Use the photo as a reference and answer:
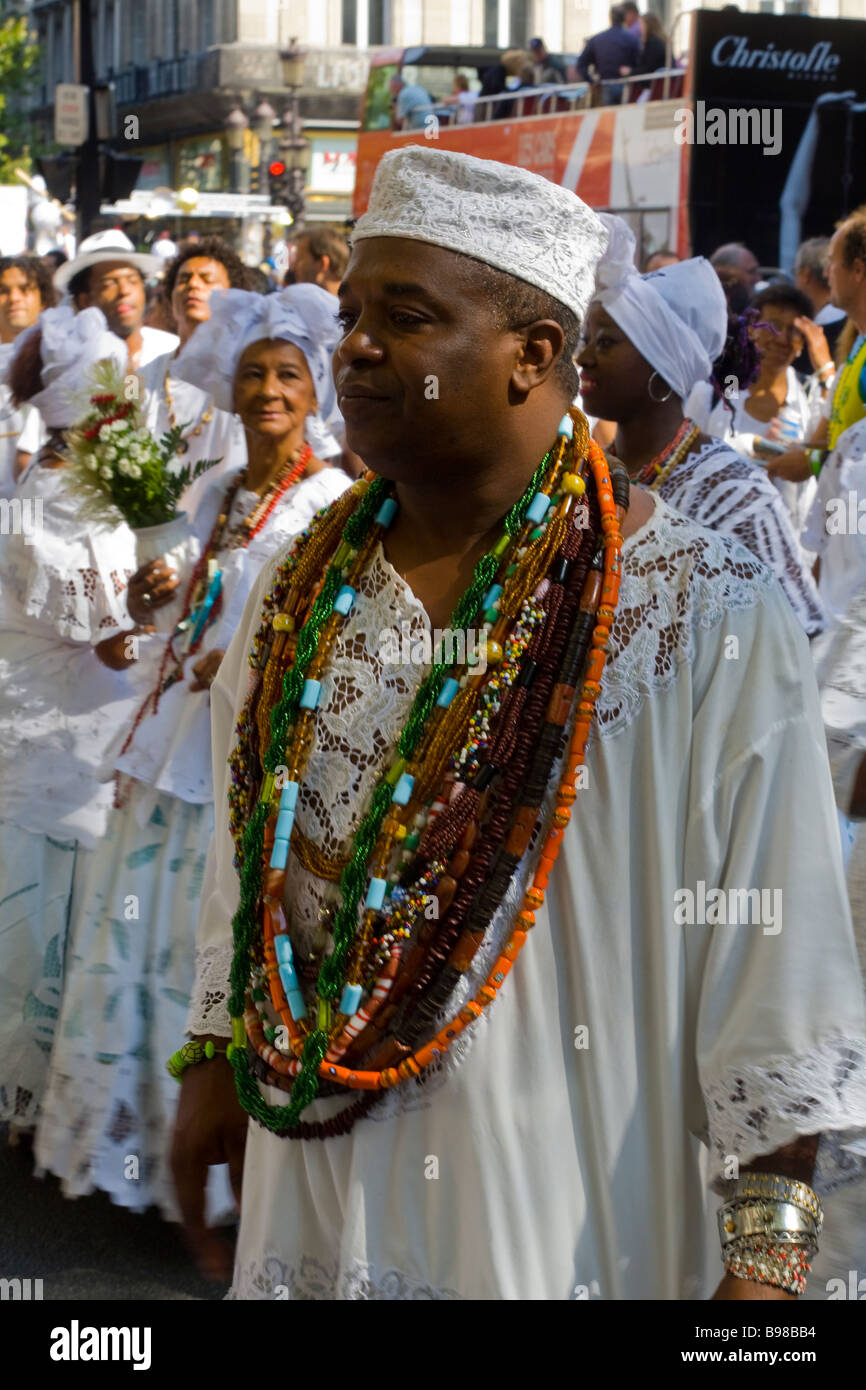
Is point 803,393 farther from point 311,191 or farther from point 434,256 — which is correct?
point 311,191

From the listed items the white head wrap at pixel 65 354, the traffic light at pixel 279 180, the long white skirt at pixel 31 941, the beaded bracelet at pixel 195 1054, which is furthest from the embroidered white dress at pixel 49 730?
the traffic light at pixel 279 180

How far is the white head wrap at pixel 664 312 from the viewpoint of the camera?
4.88 m

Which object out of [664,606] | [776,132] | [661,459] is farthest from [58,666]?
[776,132]

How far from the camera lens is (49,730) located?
5578 millimetres

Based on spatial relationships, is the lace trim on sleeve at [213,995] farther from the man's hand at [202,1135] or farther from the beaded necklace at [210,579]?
the beaded necklace at [210,579]

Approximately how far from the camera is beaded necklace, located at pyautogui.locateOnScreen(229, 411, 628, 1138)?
226 centimetres

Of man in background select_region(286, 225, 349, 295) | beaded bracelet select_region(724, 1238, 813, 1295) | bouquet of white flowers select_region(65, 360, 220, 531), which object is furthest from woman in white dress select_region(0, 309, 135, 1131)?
man in background select_region(286, 225, 349, 295)

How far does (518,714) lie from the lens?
2.30m

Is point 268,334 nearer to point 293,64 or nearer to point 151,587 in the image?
point 151,587

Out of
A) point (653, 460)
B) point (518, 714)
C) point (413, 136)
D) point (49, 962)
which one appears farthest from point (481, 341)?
point (413, 136)

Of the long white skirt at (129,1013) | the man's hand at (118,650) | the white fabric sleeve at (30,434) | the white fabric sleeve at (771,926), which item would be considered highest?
the white fabric sleeve at (30,434)

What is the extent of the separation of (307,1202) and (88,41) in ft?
Answer: 55.0

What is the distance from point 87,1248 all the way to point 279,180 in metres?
22.6

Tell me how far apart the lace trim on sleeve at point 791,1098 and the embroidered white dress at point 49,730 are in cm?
355
